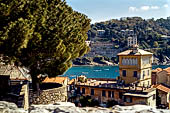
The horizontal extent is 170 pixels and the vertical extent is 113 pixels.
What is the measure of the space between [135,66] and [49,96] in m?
26.2

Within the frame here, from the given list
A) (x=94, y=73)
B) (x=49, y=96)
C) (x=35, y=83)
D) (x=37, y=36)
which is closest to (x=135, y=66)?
(x=49, y=96)

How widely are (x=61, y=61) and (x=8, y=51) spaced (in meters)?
4.07

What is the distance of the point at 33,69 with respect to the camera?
14.3m

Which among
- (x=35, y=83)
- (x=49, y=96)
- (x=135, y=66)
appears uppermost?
(x=135, y=66)

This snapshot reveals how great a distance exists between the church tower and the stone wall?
2480 cm

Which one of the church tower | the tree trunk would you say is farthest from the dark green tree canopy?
the church tower

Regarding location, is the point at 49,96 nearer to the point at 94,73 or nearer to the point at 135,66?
the point at 135,66

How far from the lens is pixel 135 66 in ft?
126

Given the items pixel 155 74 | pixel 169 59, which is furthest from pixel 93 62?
pixel 155 74

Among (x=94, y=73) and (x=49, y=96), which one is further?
(x=94, y=73)

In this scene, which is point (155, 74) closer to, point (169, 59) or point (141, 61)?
point (141, 61)

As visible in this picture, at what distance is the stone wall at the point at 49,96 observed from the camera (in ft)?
45.1

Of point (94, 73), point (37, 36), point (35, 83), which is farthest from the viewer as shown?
point (94, 73)

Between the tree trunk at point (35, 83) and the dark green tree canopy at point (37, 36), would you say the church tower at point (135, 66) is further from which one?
the tree trunk at point (35, 83)
